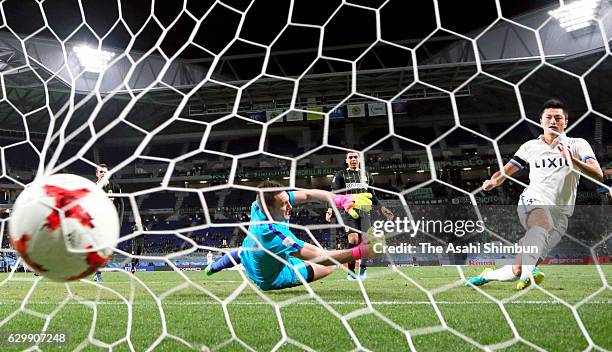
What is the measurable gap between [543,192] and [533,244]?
0.35 metres

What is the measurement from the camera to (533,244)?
328 centimetres

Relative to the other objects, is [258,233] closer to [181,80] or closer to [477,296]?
[477,296]

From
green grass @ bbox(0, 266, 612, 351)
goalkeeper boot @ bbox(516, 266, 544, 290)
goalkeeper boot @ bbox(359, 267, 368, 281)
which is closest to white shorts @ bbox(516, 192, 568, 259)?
goalkeeper boot @ bbox(516, 266, 544, 290)

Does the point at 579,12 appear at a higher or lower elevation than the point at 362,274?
higher

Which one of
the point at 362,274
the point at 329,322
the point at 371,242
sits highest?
the point at 371,242

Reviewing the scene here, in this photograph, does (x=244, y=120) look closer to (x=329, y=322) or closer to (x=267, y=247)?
(x=267, y=247)

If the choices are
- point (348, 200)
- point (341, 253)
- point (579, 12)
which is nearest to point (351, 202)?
point (348, 200)

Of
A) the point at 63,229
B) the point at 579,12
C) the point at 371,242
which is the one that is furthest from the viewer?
the point at 579,12

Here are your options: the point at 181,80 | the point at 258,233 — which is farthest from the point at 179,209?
the point at 258,233

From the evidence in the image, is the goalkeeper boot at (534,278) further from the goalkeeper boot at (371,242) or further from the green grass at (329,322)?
the goalkeeper boot at (371,242)

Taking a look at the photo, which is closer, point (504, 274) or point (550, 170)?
point (550, 170)

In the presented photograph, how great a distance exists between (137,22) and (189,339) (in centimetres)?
909

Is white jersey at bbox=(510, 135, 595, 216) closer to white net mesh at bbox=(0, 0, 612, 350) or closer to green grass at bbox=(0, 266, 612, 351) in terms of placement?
white net mesh at bbox=(0, 0, 612, 350)

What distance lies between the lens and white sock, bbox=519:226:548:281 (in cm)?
328
